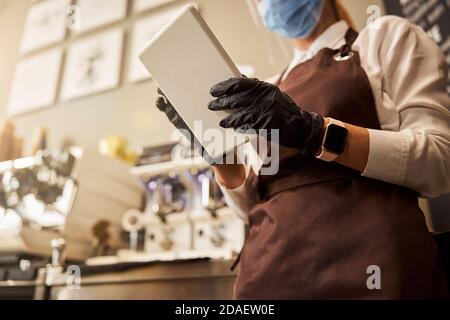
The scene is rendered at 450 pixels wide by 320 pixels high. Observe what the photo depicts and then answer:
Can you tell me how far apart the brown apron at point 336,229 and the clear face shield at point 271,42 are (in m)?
0.23

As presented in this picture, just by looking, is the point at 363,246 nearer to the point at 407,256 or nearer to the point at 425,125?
the point at 407,256

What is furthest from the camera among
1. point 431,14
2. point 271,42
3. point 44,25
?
point 44,25

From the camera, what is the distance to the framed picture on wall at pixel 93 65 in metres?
1.97

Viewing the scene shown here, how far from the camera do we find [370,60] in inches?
28.6

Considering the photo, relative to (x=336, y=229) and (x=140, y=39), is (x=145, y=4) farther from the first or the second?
(x=336, y=229)

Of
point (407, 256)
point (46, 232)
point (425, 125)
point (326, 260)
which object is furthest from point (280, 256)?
point (46, 232)

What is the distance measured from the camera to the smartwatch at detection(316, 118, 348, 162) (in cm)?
60

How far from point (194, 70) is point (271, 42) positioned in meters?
0.43

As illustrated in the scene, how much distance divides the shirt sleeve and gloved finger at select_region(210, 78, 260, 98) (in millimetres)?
209

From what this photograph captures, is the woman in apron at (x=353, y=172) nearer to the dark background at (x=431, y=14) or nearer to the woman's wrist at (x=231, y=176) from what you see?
the woman's wrist at (x=231, y=176)

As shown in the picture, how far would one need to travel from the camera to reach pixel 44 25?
2180mm

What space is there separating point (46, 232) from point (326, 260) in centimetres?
108

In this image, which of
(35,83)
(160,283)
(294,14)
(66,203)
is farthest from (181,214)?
(35,83)

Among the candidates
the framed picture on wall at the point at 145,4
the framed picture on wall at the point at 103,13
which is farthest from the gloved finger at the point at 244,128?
the framed picture on wall at the point at 103,13
